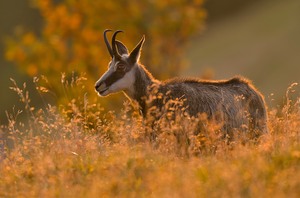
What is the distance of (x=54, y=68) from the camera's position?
3475cm

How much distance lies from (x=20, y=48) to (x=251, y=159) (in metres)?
29.1

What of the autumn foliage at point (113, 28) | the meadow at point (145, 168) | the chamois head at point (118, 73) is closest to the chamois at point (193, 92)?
the chamois head at point (118, 73)

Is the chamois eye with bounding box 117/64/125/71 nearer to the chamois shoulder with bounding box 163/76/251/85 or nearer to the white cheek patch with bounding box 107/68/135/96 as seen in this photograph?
the white cheek patch with bounding box 107/68/135/96

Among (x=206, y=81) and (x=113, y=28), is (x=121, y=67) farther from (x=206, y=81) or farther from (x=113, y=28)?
(x=113, y=28)

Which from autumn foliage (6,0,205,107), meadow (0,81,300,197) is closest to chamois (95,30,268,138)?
meadow (0,81,300,197)

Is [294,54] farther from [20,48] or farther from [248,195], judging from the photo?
[248,195]

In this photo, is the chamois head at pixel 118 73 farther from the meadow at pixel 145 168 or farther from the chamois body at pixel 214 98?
the meadow at pixel 145 168

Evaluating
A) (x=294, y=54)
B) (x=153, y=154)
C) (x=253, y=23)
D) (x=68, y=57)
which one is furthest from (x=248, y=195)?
(x=253, y=23)

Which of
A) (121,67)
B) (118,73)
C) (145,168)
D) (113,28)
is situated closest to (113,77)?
(118,73)

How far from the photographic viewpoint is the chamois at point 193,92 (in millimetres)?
13961

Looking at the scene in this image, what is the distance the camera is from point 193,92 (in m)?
14.2

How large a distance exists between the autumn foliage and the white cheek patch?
17.9 metres

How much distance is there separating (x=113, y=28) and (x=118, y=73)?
792 inches

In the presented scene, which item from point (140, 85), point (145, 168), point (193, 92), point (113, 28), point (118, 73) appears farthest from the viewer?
point (113, 28)
